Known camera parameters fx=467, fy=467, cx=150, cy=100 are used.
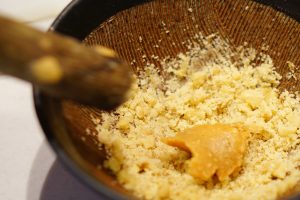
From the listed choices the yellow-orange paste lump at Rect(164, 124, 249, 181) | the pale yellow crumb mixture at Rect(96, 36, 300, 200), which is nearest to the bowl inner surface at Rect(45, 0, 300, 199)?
the pale yellow crumb mixture at Rect(96, 36, 300, 200)

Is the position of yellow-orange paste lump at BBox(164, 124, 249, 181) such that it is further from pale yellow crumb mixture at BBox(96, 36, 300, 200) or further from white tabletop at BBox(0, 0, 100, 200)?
white tabletop at BBox(0, 0, 100, 200)

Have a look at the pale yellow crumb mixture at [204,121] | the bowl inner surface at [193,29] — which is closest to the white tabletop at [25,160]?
the pale yellow crumb mixture at [204,121]

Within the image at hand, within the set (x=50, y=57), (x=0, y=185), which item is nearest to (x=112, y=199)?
(x=50, y=57)

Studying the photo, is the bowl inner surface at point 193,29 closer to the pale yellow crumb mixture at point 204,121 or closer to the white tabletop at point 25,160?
the pale yellow crumb mixture at point 204,121

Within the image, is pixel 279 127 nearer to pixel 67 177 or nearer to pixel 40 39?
pixel 67 177

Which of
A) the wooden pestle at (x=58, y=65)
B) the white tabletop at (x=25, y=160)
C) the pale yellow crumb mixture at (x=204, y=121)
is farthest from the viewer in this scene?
the white tabletop at (x=25, y=160)

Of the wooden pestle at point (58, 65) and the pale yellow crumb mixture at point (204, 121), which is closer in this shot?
the wooden pestle at point (58, 65)
